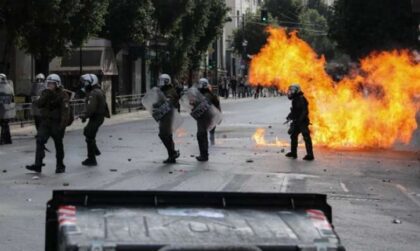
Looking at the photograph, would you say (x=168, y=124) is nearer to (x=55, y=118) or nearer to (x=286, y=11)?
(x=55, y=118)

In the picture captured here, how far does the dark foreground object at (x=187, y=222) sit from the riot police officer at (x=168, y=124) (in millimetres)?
10791

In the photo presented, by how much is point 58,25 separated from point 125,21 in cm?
1002

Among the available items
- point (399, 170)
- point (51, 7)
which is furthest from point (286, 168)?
point (51, 7)

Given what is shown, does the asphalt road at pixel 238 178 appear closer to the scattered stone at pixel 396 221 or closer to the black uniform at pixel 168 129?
the scattered stone at pixel 396 221

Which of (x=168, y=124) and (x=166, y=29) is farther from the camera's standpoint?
(x=166, y=29)

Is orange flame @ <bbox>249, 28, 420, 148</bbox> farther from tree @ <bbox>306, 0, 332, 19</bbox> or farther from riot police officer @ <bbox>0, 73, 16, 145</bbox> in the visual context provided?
tree @ <bbox>306, 0, 332, 19</bbox>

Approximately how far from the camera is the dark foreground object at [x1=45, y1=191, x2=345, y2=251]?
3.88 metres

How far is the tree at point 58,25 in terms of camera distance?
25.0m

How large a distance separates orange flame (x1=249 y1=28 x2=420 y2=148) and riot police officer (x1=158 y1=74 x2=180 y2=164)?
20.6 feet

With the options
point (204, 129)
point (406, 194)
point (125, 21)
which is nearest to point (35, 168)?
point (204, 129)

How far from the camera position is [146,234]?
4.00 metres

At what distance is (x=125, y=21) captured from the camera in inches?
1439

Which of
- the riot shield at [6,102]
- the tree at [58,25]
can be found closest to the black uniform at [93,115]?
the riot shield at [6,102]

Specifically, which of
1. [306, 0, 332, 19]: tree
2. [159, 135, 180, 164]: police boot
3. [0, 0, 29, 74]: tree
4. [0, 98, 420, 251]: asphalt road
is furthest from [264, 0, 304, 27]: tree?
[159, 135, 180, 164]: police boot
